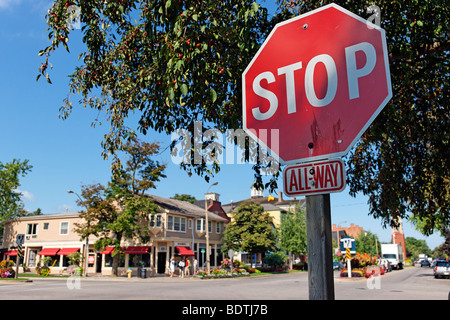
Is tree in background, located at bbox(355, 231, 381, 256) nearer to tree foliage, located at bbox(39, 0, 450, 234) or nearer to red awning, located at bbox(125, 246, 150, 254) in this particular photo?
red awning, located at bbox(125, 246, 150, 254)

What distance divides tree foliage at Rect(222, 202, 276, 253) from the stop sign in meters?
45.5

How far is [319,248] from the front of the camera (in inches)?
73.4

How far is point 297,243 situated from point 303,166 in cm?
5530

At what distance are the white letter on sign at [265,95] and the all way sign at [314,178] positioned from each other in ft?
1.15

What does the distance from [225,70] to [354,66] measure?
11.0ft

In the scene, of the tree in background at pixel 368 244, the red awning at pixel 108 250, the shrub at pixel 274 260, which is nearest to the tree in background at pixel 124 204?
the red awning at pixel 108 250

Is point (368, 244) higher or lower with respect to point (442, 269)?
higher

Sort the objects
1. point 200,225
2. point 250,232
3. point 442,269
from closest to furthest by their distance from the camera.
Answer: point 442,269
point 250,232
point 200,225

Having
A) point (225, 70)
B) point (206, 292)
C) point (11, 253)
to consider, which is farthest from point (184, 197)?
point (225, 70)

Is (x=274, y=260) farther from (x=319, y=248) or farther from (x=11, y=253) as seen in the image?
(x=319, y=248)

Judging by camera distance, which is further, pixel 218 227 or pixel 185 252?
pixel 218 227

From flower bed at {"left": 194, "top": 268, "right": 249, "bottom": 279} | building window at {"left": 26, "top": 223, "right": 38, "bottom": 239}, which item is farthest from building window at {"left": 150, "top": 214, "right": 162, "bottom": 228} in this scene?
building window at {"left": 26, "top": 223, "right": 38, "bottom": 239}
